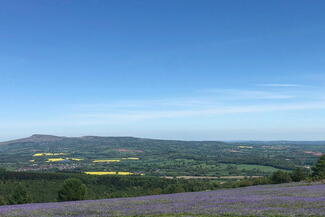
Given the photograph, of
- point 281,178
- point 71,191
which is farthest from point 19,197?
point 281,178

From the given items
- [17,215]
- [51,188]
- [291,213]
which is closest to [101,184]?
Result: [51,188]

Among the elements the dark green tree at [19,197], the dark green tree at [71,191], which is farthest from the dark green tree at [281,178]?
the dark green tree at [19,197]

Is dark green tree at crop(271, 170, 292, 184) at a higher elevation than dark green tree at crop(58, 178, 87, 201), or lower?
higher

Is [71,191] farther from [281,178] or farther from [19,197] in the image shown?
[281,178]

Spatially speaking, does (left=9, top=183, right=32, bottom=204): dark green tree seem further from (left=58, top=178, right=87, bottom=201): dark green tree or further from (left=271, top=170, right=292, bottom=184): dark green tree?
(left=271, top=170, right=292, bottom=184): dark green tree

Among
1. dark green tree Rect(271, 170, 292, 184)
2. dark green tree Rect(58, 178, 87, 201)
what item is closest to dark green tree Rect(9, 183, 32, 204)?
dark green tree Rect(58, 178, 87, 201)

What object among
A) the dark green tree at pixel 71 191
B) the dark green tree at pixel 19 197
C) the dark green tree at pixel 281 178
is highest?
the dark green tree at pixel 281 178

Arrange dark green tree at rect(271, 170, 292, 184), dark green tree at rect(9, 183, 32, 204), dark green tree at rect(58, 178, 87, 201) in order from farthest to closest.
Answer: dark green tree at rect(271, 170, 292, 184) → dark green tree at rect(9, 183, 32, 204) → dark green tree at rect(58, 178, 87, 201)

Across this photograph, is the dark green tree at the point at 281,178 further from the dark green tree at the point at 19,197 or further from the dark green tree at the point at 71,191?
the dark green tree at the point at 19,197

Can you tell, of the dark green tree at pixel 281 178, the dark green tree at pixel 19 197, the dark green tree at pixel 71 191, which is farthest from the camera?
the dark green tree at pixel 281 178
